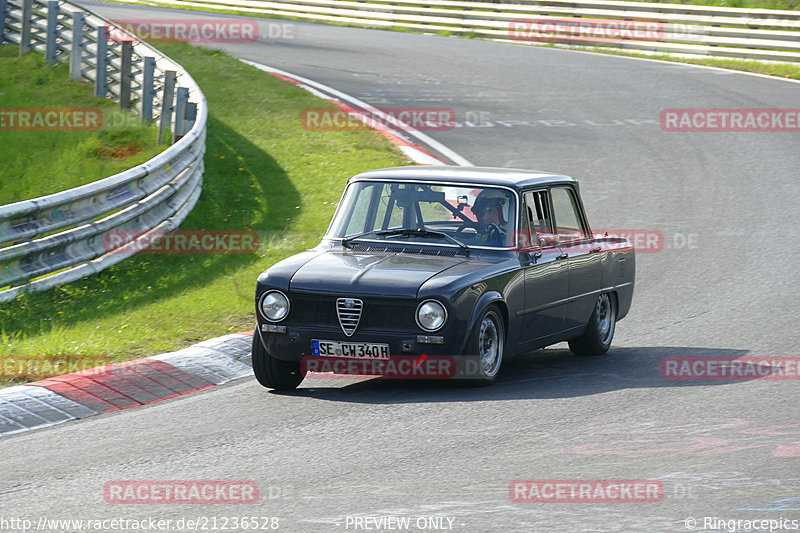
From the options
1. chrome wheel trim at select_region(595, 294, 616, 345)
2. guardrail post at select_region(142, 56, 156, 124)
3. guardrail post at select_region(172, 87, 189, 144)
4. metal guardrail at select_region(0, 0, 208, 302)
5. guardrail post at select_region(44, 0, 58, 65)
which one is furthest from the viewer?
guardrail post at select_region(44, 0, 58, 65)

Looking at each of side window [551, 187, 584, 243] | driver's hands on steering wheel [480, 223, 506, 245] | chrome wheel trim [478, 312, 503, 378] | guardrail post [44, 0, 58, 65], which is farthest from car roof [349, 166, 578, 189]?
guardrail post [44, 0, 58, 65]

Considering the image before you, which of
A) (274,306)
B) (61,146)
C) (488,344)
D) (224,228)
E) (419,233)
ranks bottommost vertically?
(61,146)

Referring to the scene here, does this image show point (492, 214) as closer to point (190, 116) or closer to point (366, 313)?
point (366, 313)

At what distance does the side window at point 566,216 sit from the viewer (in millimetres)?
9555

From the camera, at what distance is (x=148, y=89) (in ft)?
56.1

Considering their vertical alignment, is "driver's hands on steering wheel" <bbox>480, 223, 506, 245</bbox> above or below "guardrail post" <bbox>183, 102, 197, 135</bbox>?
above

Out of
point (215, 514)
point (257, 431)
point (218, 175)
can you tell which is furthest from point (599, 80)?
point (215, 514)

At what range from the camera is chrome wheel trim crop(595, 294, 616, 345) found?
977 centimetres

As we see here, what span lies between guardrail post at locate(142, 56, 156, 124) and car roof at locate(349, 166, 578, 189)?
8.57 m

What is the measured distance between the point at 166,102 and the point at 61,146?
2.10 meters

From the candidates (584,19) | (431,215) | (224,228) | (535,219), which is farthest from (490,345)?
(584,19)

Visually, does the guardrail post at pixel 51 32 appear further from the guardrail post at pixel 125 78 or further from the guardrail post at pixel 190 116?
the guardrail post at pixel 190 116

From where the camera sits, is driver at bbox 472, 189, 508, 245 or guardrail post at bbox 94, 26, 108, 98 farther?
guardrail post at bbox 94, 26, 108, 98

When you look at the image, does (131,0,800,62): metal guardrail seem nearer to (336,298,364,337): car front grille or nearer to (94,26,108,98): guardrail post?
(94,26,108,98): guardrail post
